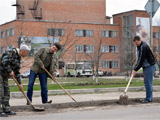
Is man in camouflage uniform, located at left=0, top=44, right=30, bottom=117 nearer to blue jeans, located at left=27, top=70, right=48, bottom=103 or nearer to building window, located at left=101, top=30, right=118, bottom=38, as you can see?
blue jeans, located at left=27, top=70, right=48, bottom=103

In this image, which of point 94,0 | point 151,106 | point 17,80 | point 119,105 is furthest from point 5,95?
point 94,0

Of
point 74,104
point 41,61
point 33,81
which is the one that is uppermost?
point 41,61

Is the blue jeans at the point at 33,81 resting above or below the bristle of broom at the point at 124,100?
above

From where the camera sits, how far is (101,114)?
7477 millimetres

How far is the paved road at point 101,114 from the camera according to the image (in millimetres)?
6957

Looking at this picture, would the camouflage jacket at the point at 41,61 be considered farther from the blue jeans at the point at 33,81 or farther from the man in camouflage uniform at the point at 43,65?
the blue jeans at the point at 33,81

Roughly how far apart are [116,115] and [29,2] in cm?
5942

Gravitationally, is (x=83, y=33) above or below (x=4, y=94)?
above

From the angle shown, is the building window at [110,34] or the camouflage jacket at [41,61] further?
the building window at [110,34]

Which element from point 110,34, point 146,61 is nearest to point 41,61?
point 146,61

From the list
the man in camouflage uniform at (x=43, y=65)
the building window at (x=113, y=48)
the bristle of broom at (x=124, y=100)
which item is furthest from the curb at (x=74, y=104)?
the building window at (x=113, y=48)

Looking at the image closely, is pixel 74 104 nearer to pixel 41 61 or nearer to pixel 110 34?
pixel 41 61

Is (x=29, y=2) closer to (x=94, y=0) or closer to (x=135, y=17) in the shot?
(x=94, y=0)

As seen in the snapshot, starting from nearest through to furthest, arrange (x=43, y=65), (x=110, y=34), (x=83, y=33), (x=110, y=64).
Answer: (x=43, y=65) → (x=83, y=33) → (x=110, y=64) → (x=110, y=34)
